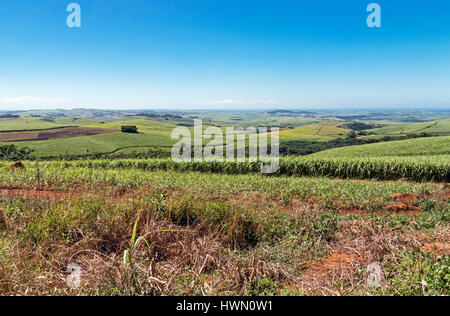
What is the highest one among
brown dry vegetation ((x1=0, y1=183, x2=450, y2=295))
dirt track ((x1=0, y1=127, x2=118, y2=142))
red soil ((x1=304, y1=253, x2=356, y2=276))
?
dirt track ((x1=0, y1=127, x2=118, y2=142))

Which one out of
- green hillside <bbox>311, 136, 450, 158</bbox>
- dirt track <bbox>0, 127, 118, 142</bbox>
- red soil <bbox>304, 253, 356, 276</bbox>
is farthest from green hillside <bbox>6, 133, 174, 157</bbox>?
red soil <bbox>304, 253, 356, 276</bbox>

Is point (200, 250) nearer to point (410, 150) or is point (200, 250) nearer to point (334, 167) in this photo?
point (334, 167)

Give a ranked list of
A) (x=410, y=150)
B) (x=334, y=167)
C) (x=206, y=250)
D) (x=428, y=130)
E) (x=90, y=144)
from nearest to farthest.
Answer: (x=206, y=250)
(x=334, y=167)
(x=410, y=150)
(x=90, y=144)
(x=428, y=130)

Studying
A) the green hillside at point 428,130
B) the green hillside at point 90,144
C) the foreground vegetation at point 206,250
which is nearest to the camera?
the foreground vegetation at point 206,250

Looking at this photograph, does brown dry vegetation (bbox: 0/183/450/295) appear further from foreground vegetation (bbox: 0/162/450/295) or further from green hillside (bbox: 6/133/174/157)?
green hillside (bbox: 6/133/174/157)

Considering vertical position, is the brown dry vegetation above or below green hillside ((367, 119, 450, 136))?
below

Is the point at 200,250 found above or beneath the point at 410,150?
beneath

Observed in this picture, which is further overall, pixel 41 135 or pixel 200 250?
pixel 41 135

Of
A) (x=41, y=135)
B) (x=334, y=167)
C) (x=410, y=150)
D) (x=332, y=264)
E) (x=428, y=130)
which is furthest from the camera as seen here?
(x=428, y=130)

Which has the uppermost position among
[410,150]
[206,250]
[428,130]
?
[428,130]

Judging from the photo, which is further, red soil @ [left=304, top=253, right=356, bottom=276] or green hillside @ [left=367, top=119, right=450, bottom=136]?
green hillside @ [left=367, top=119, right=450, bottom=136]

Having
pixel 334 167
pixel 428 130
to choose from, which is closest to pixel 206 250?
pixel 334 167

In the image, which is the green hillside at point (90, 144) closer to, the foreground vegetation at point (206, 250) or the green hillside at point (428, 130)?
the foreground vegetation at point (206, 250)

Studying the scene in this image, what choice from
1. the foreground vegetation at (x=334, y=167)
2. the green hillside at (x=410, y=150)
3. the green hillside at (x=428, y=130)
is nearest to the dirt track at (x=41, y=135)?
the foreground vegetation at (x=334, y=167)
